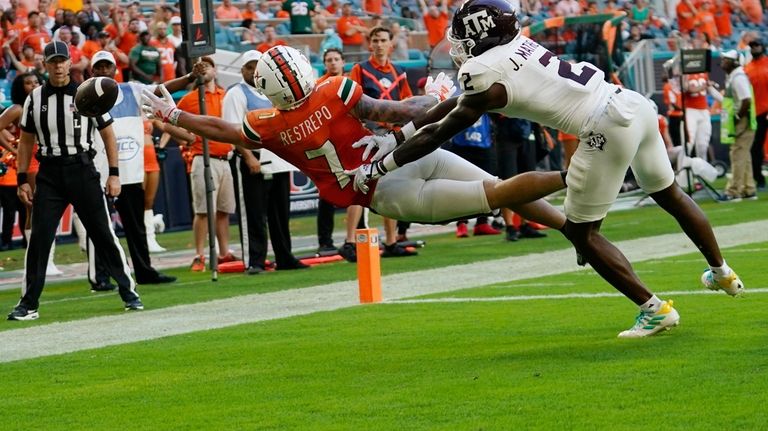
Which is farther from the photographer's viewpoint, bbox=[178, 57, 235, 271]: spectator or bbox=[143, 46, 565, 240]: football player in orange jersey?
bbox=[178, 57, 235, 271]: spectator

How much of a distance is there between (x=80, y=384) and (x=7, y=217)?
1172 centimetres

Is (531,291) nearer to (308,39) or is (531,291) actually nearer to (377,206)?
(377,206)

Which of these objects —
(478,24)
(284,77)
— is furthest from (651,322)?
(284,77)

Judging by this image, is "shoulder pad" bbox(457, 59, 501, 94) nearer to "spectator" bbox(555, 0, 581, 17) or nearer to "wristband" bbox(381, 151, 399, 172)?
"wristband" bbox(381, 151, 399, 172)

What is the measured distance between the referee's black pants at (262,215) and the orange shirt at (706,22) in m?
21.3

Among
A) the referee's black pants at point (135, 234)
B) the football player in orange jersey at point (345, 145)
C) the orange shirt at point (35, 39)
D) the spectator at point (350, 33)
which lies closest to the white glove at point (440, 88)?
the football player in orange jersey at point (345, 145)

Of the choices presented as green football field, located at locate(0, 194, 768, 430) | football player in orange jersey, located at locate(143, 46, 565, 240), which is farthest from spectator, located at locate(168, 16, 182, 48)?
football player in orange jersey, located at locate(143, 46, 565, 240)

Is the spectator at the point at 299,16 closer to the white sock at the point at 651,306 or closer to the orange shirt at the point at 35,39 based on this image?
the orange shirt at the point at 35,39

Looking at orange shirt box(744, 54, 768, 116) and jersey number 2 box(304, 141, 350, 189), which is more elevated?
jersey number 2 box(304, 141, 350, 189)

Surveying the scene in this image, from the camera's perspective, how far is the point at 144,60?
21641mm

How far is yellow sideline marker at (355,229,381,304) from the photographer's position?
11.2m

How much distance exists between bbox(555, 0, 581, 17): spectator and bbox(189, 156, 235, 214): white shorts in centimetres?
1786

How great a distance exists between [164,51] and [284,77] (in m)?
13.4

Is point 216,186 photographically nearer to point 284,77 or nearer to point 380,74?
point 380,74
